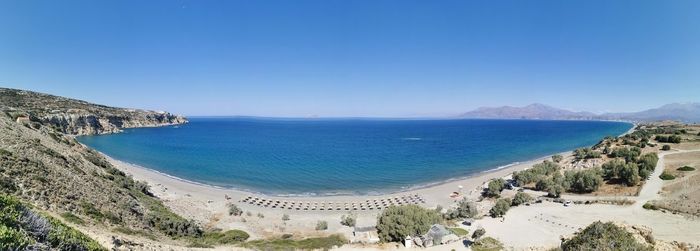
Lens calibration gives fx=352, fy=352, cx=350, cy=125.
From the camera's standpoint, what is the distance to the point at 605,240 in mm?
15320

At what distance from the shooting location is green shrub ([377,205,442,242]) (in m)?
25.4

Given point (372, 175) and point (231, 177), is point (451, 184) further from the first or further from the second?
point (231, 177)

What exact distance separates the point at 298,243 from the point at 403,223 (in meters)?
7.69

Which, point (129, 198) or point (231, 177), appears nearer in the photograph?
point (129, 198)

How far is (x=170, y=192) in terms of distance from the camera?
4466cm

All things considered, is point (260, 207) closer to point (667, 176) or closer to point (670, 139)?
point (667, 176)

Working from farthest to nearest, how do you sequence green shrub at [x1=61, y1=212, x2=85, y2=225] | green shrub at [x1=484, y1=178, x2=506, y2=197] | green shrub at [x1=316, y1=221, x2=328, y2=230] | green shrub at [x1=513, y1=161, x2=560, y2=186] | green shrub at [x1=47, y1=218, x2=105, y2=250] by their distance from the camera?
green shrub at [x1=513, y1=161, x2=560, y2=186] < green shrub at [x1=484, y1=178, x2=506, y2=197] < green shrub at [x1=316, y1=221, x2=328, y2=230] < green shrub at [x1=61, y1=212, x2=85, y2=225] < green shrub at [x1=47, y1=218, x2=105, y2=250]

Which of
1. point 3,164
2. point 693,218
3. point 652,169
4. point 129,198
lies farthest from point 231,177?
point 652,169

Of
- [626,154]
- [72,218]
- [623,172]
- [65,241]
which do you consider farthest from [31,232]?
[626,154]

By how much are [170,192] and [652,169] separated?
60192 mm

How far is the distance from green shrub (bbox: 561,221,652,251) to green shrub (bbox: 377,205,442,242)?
10.3 metres

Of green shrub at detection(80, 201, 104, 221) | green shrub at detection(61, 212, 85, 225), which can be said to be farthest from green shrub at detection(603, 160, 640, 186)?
green shrub at detection(61, 212, 85, 225)

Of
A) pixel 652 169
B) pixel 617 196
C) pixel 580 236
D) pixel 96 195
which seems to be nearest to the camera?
pixel 580 236

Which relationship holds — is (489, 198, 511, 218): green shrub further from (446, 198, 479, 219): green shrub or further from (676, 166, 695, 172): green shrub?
(676, 166, 695, 172): green shrub
